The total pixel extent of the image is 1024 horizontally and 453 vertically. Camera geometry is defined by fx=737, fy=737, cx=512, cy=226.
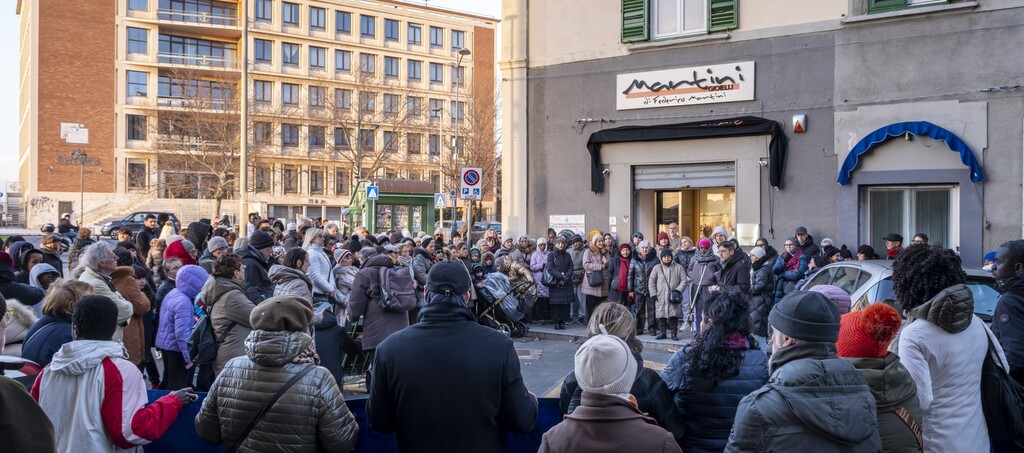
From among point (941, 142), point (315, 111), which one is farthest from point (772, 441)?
point (315, 111)

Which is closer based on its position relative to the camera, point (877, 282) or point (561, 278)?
point (877, 282)

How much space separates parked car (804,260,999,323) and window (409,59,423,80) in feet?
186

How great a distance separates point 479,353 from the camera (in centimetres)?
345

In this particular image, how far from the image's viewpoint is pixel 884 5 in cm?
1397

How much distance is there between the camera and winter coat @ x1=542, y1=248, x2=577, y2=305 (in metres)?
13.4

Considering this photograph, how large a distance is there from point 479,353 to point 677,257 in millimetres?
9878

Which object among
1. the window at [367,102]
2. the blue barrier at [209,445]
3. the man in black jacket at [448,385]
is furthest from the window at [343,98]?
the man in black jacket at [448,385]

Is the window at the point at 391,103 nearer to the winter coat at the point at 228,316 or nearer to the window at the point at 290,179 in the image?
the window at the point at 290,179

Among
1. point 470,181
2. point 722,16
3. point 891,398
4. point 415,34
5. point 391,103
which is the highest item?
point 415,34

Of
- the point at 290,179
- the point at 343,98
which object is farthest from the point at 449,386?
the point at 290,179

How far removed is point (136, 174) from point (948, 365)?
190ft

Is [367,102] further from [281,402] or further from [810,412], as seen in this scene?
[810,412]

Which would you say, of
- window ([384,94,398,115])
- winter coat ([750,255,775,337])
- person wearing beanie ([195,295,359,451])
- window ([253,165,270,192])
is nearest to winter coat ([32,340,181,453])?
person wearing beanie ([195,295,359,451])

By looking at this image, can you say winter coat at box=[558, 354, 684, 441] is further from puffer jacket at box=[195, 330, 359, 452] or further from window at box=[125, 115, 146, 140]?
window at box=[125, 115, 146, 140]
